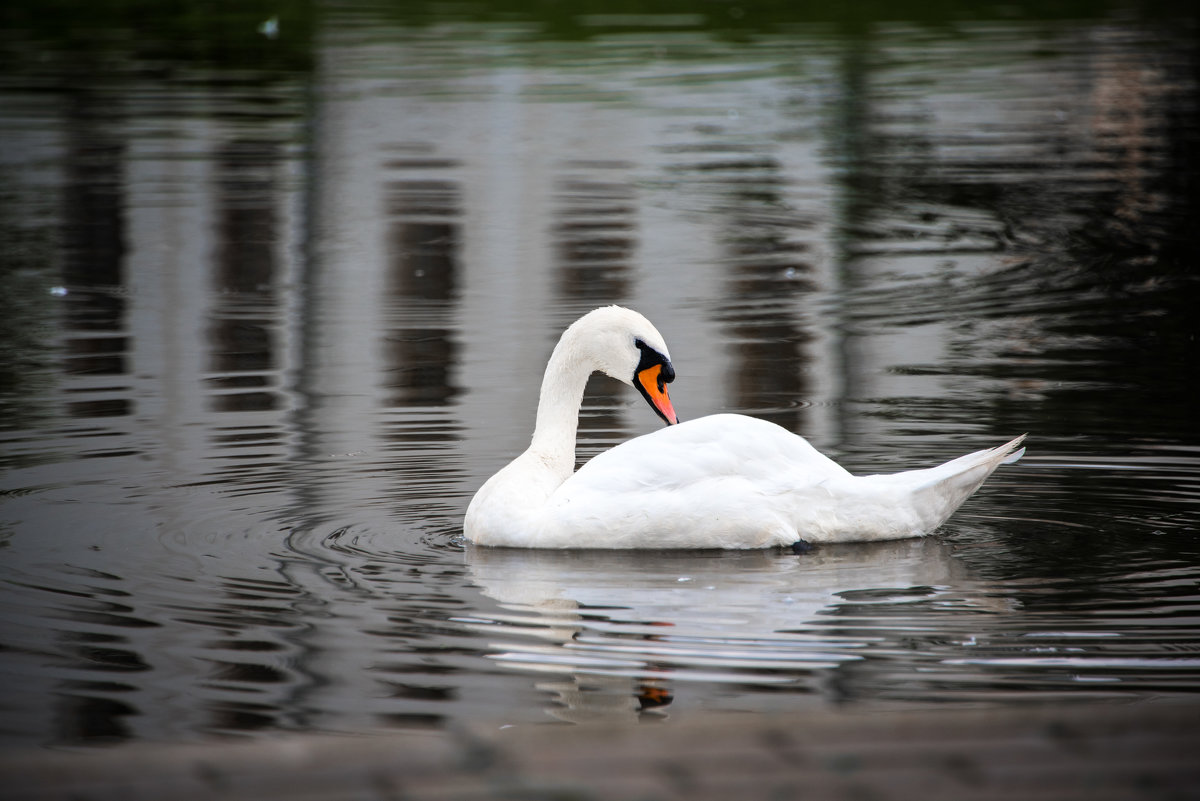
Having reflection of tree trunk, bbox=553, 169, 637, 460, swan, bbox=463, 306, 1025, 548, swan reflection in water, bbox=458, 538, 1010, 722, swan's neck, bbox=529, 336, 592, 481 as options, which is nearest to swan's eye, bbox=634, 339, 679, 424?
swan's neck, bbox=529, 336, 592, 481

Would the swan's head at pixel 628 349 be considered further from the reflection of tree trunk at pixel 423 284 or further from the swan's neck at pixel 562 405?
the reflection of tree trunk at pixel 423 284

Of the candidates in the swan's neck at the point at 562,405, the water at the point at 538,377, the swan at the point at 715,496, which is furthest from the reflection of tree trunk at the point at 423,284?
the swan at the point at 715,496

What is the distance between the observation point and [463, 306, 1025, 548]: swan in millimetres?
7246

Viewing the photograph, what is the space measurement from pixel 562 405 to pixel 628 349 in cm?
37

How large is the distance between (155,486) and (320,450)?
93cm

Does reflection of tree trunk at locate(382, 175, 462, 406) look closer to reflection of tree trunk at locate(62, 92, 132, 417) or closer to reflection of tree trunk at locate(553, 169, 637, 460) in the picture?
reflection of tree trunk at locate(553, 169, 637, 460)

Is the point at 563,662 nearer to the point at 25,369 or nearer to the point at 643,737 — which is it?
the point at 643,737

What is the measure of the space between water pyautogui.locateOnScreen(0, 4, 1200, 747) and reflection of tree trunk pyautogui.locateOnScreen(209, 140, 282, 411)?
60mm

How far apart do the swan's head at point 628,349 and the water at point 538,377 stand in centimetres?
90

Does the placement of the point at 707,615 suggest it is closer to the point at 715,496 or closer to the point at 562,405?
the point at 715,496

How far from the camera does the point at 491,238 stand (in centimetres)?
1697

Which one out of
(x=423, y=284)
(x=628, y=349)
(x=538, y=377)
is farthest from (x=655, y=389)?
(x=423, y=284)

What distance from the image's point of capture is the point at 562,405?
313 inches

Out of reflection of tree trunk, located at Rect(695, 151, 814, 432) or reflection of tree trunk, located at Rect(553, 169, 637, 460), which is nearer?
reflection of tree trunk, located at Rect(553, 169, 637, 460)
